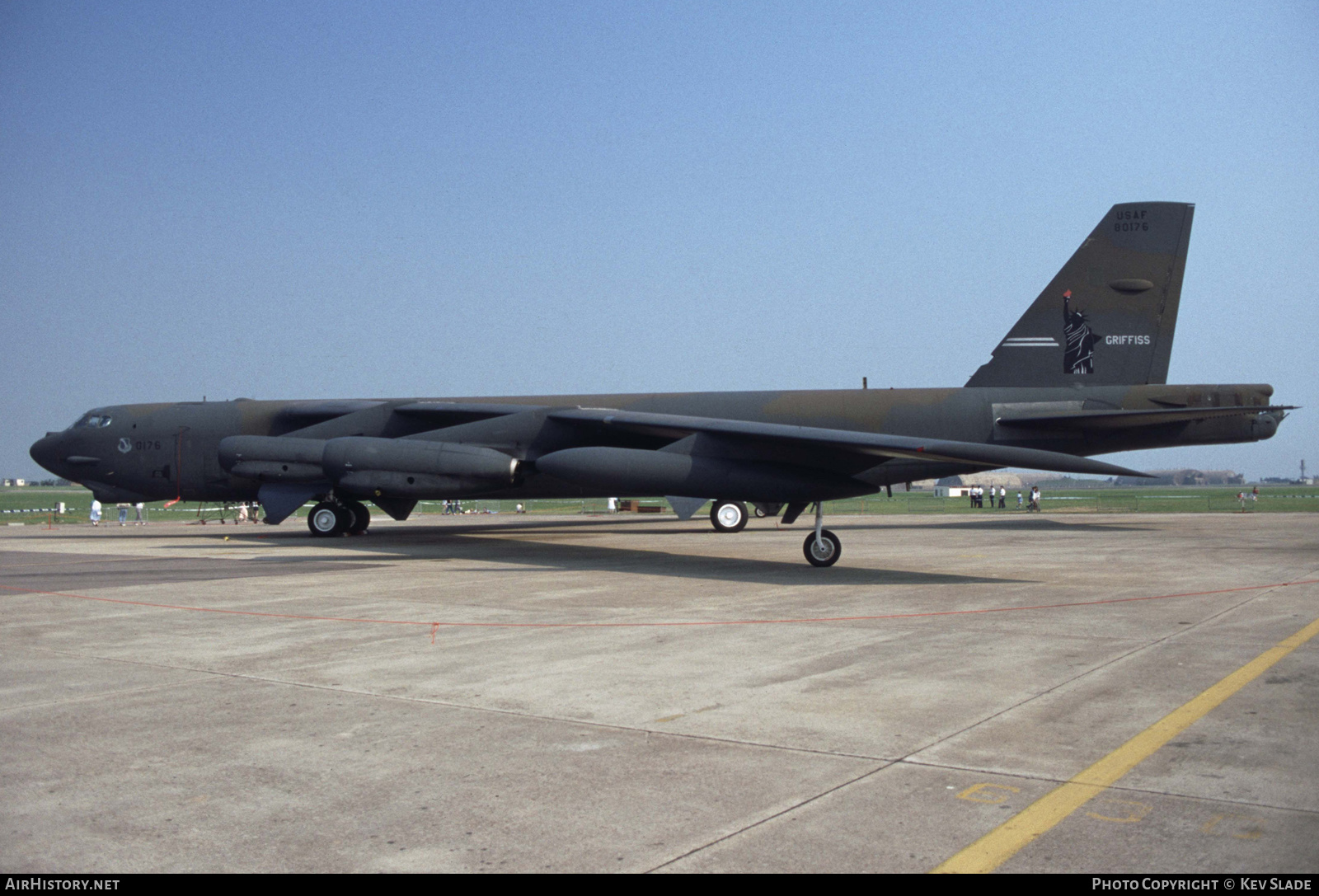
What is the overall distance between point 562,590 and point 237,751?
21.7 feet

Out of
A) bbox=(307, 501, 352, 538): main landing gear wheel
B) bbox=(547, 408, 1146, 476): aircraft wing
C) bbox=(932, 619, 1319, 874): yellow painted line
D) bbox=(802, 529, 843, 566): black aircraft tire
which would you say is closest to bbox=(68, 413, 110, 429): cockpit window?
bbox=(307, 501, 352, 538): main landing gear wheel

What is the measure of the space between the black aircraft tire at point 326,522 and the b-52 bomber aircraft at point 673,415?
26 mm

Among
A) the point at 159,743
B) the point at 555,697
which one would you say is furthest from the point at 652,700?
the point at 159,743

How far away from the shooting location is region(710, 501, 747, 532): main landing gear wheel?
76.1 ft

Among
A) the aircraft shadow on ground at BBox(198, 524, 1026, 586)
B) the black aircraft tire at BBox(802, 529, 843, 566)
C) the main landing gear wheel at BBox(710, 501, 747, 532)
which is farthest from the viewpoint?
the main landing gear wheel at BBox(710, 501, 747, 532)

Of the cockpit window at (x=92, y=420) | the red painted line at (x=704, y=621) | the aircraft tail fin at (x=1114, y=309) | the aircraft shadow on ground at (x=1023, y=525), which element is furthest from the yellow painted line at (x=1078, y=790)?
the cockpit window at (x=92, y=420)

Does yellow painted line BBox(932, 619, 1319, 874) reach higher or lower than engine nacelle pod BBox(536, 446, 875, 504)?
lower

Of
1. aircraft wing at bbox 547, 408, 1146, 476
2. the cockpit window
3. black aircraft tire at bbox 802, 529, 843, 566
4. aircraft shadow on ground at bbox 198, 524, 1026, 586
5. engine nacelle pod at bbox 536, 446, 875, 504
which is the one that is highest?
the cockpit window

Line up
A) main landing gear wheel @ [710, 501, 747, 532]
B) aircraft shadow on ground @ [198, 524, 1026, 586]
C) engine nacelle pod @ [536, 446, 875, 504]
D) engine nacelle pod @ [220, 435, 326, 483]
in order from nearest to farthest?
aircraft shadow on ground @ [198, 524, 1026, 586] < engine nacelle pod @ [536, 446, 875, 504] < engine nacelle pod @ [220, 435, 326, 483] < main landing gear wheel @ [710, 501, 747, 532]

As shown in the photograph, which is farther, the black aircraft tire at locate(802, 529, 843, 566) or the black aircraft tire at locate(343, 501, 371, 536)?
the black aircraft tire at locate(343, 501, 371, 536)

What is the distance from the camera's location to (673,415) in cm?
1595

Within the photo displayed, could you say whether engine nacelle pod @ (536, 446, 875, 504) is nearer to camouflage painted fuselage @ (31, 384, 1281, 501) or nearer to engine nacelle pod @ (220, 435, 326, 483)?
camouflage painted fuselage @ (31, 384, 1281, 501)

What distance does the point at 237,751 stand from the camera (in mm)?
4617

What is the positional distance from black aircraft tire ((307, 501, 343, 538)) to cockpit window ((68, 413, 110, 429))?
4.87 meters
